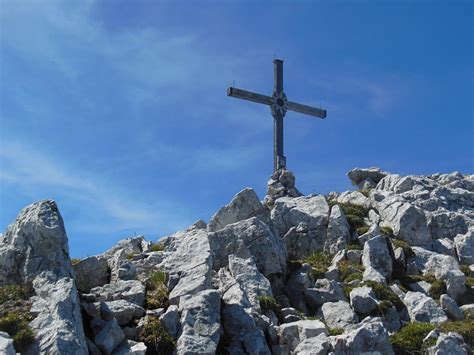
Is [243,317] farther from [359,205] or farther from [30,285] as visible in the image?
[359,205]

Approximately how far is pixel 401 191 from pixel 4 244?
89.7 feet

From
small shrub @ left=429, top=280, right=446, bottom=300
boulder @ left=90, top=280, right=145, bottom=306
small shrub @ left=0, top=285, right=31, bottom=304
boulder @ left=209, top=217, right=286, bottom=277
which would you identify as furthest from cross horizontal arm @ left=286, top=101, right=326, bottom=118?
small shrub @ left=0, top=285, right=31, bottom=304

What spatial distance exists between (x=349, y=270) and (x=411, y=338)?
Answer: 7158 millimetres

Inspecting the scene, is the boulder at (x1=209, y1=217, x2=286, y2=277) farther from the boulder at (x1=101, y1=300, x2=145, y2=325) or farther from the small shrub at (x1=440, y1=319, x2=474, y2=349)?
the small shrub at (x1=440, y1=319, x2=474, y2=349)

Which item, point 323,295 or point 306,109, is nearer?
point 323,295

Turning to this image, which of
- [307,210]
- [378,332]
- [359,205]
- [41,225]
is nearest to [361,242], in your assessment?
[307,210]

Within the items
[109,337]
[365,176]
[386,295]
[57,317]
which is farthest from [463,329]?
[365,176]

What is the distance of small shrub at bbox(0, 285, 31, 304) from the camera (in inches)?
737

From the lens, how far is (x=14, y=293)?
1889cm

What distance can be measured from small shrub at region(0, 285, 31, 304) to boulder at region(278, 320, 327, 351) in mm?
8194

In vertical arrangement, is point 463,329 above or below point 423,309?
below

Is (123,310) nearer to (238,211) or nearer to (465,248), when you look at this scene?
(238,211)

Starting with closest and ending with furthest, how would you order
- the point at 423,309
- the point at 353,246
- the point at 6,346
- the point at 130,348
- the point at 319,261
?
the point at 6,346
the point at 130,348
the point at 423,309
the point at 319,261
the point at 353,246

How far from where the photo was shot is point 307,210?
3525cm
